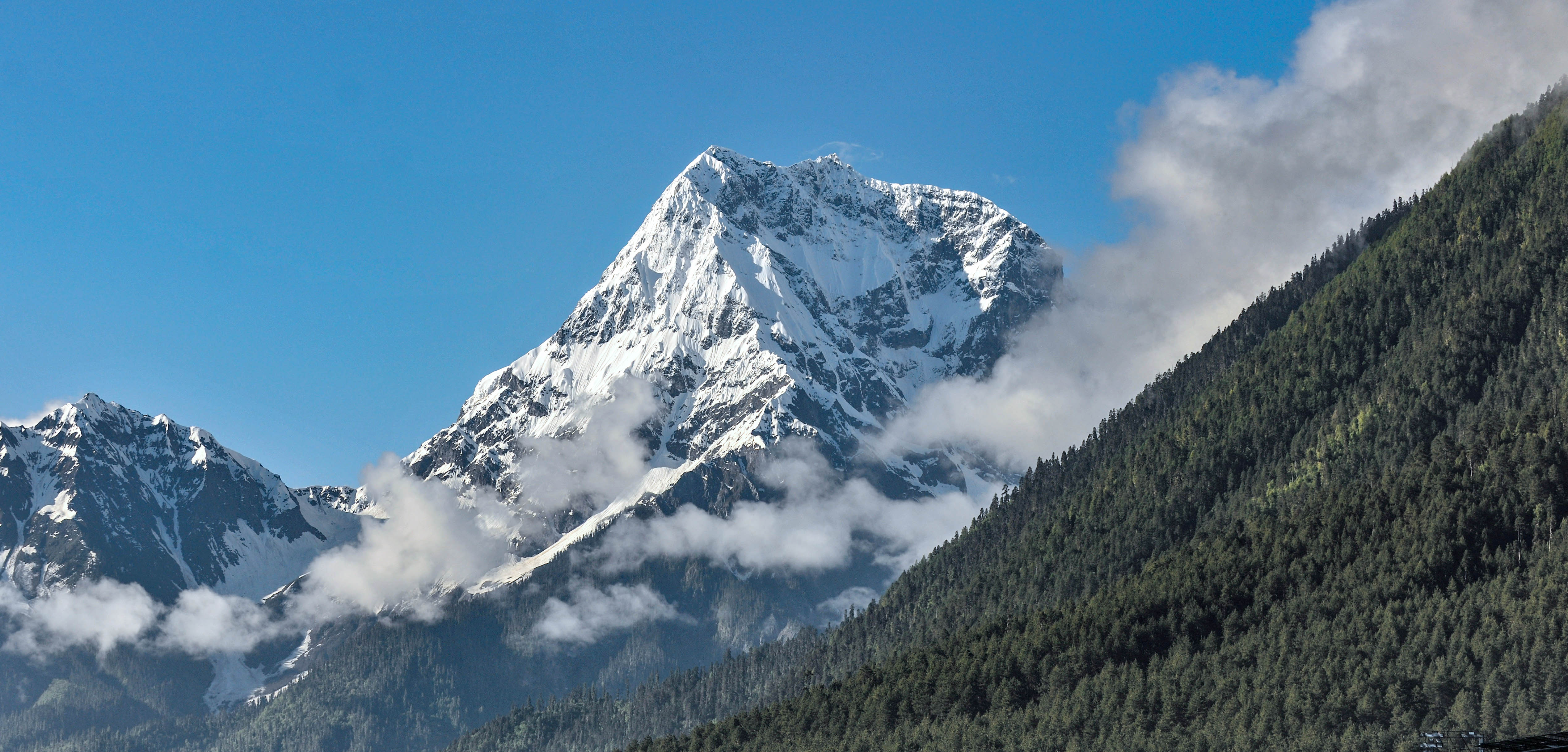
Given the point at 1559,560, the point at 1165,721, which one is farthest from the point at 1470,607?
the point at 1165,721

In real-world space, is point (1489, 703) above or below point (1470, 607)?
below

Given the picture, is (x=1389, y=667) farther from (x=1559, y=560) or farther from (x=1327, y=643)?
(x=1559, y=560)

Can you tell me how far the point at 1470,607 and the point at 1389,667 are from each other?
606 inches

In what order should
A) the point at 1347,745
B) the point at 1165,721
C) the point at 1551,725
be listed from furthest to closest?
the point at 1165,721 → the point at 1347,745 → the point at 1551,725

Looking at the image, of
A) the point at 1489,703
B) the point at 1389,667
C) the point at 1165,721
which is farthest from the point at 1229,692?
the point at 1489,703

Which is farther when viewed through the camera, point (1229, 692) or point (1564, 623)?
point (1229, 692)

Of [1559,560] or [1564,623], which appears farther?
[1559,560]

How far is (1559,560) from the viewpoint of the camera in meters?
191

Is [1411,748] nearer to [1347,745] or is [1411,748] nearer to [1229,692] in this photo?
[1347,745]

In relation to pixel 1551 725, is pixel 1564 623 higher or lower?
higher

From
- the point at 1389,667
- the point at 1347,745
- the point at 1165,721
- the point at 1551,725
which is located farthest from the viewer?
the point at 1165,721

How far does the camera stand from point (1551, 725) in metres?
161

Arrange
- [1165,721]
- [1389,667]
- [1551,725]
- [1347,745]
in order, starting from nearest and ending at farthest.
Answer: [1551,725] → [1347,745] → [1389,667] → [1165,721]

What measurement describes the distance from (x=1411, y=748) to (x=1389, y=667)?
17.8m
